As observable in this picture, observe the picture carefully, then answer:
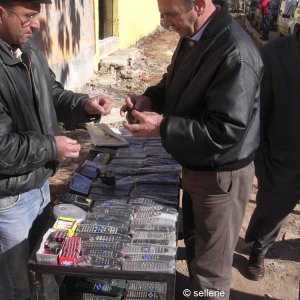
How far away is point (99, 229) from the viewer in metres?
2.14

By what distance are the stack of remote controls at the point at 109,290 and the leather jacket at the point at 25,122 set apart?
75 cm

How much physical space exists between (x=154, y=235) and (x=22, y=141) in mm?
824

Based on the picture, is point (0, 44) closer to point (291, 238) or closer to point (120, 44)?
point (291, 238)

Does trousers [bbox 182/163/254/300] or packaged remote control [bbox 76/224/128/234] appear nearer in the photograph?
packaged remote control [bbox 76/224/128/234]

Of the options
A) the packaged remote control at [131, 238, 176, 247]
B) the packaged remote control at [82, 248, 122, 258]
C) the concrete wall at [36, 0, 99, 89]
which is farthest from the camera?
the concrete wall at [36, 0, 99, 89]

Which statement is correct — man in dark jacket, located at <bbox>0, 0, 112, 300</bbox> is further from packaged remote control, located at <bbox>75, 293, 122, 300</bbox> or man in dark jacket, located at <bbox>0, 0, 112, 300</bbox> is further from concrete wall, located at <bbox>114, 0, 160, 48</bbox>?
concrete wall, located at <bbox>114, 0, 160, 48</bbox>

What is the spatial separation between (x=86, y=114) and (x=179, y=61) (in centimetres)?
68

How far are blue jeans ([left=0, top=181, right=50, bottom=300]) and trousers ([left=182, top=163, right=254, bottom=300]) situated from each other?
2.95 ft

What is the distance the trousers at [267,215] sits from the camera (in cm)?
302

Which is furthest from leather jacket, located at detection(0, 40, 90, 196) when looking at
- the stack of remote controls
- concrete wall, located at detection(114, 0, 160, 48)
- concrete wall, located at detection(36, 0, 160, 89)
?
concrete wall, located at detection(114, 0, 160, 48)

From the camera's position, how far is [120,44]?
11477mm

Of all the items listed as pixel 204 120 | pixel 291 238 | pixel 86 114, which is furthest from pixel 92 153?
pixel 291 238

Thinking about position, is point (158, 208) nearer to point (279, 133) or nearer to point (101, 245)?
point (101, 245)

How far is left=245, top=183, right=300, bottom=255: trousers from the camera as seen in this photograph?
3.02 m
